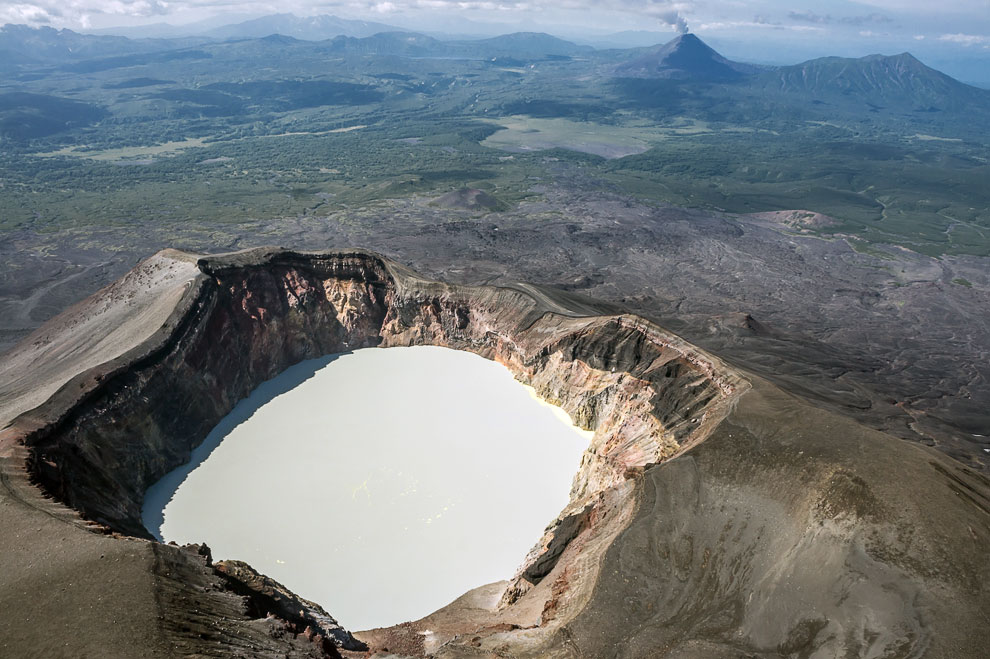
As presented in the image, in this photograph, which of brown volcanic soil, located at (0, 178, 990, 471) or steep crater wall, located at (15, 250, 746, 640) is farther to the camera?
brown volcanic soil, located at (0, 178, 990, 471)

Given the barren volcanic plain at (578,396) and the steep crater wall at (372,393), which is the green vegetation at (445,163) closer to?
the barren volcanic plain at (578,396)

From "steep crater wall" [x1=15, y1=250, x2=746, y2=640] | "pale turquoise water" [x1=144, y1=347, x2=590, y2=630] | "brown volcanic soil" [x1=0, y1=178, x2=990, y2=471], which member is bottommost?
"brown volcanic soil" [x1=0, y1=178, x2=990, y2=471]

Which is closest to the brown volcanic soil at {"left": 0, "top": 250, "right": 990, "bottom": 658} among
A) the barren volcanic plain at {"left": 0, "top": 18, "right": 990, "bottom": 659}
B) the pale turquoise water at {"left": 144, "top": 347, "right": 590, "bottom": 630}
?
the barren volcanic plain at {"left": 0, "top": 18, "right": 990, "bottom": 659}

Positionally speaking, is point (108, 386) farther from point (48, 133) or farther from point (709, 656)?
point (48, 133)

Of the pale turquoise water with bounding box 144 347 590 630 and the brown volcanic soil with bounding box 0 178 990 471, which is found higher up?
the pale turquoise water with bounding box 144 347 590 630

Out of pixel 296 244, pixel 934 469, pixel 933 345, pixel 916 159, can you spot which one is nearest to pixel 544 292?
pixel 934 469

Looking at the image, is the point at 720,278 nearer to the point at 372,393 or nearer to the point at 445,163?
the point at 372,393

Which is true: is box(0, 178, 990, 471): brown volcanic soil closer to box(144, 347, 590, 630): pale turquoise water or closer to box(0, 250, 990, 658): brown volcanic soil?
box(0, 250, 990, 658): brown volcanic soil
